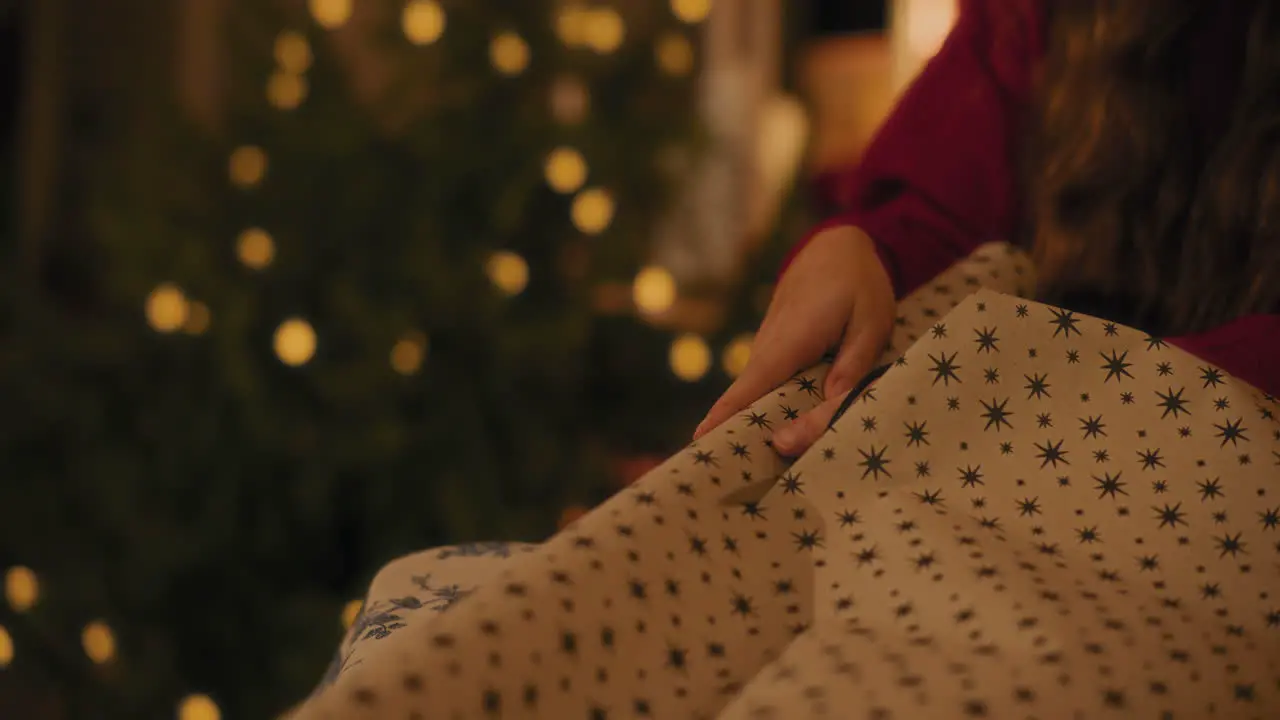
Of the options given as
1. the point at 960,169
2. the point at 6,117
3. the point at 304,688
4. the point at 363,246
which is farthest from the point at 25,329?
the point at 960,169

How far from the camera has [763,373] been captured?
1.58 ft

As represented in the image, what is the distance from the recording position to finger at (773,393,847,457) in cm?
42

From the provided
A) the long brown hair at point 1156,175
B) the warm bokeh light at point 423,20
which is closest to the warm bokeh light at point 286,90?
the warm bokeh light at point 423,20

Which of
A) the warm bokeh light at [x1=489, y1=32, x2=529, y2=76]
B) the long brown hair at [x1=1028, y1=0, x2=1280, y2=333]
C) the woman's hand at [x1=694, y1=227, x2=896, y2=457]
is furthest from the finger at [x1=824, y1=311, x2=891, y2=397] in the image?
the warm bokeh light at [x1=489, y1=32, x2=529, y2=76]

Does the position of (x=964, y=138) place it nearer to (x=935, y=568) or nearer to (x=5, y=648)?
(x=935, y=568)

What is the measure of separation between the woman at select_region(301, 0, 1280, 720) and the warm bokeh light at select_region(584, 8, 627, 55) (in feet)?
2.50

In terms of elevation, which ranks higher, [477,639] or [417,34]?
[417,34]

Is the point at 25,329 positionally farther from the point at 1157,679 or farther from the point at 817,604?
the point at 1157,679

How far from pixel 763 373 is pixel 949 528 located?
0.45 feet

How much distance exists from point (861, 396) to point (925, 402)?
1.0 inches

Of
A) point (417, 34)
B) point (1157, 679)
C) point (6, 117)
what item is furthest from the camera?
point (6, 117)

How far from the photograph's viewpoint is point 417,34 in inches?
46.4

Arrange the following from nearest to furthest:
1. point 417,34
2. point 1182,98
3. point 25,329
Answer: point 1182,98 < point 417,34 < point 25,329

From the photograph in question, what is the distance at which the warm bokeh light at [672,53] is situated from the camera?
50.4 inches
